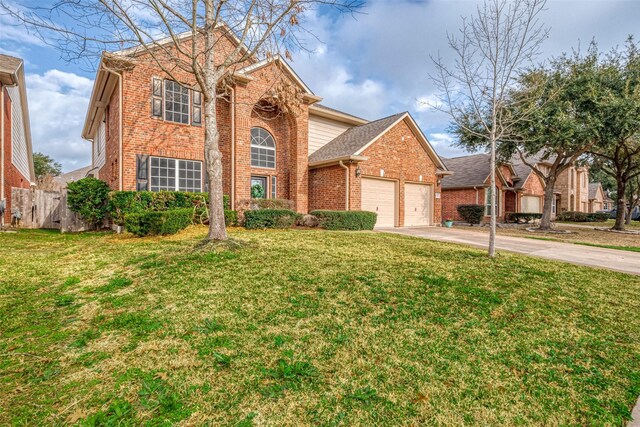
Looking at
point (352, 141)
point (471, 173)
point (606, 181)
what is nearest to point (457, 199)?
point (471, 173)

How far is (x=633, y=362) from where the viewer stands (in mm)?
3182

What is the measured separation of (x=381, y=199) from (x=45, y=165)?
56977 millimetres

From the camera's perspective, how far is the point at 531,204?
27.9 m

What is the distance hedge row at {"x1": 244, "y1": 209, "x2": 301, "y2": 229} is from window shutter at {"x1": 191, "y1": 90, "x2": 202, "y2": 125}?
186 inches

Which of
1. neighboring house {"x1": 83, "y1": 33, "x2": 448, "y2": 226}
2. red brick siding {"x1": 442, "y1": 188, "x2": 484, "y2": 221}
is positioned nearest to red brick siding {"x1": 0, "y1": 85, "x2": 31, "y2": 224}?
neighboring house {"x1": 83, "y1": 33, "x2": 448, "y2": 226}

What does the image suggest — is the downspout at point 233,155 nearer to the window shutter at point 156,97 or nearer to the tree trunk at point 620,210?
the window shutter at point 156,97

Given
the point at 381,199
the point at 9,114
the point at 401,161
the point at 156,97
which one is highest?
the point at 9,114

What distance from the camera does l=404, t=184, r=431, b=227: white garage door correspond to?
16791 millimetres

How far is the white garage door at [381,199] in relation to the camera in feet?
49.3

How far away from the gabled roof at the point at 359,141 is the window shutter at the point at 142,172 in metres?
7.19

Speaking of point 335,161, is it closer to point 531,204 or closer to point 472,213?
point 472,213

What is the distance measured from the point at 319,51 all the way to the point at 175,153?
7243 millimetres

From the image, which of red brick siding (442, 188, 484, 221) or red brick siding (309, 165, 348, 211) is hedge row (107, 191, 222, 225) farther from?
red brick siding (442, 188, 484, 221)

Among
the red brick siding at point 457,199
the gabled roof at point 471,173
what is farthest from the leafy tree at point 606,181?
the red brick siding at point 457,199
